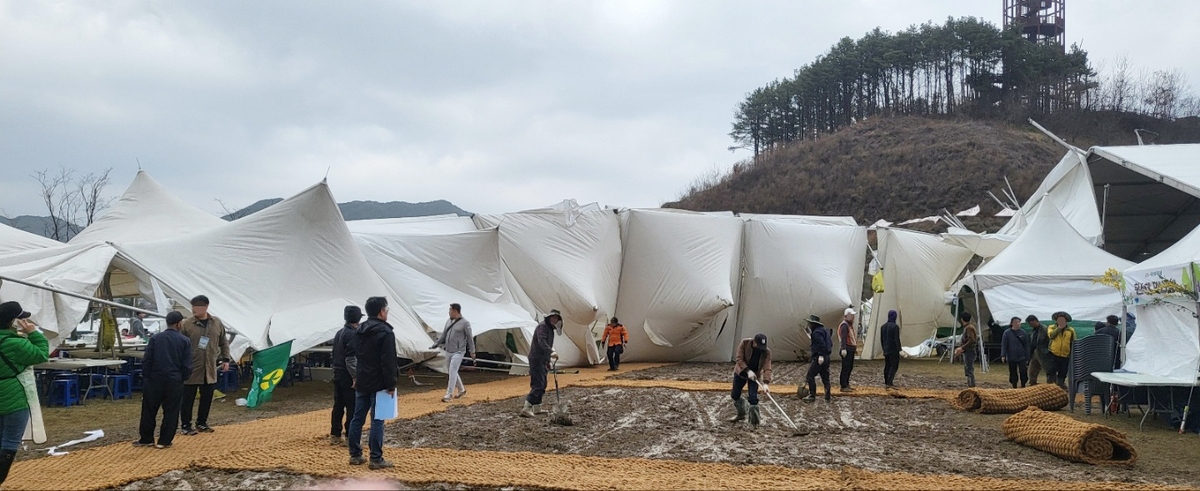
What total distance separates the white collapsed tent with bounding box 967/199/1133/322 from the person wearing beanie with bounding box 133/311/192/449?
50.0 feet

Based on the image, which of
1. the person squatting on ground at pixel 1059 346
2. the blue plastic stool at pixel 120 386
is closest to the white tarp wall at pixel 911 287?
the person squatting on ground at pixel 1059 346

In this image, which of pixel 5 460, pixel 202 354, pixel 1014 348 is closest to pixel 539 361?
pixel 202 354

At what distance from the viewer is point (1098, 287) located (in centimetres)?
1722

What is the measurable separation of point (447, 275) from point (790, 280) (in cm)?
896

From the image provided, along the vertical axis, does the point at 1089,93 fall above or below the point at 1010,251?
above

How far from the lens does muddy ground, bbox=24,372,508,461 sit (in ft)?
27.2

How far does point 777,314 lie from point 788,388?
24.7 ft

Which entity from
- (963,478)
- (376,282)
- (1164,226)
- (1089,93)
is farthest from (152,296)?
(1089,93)

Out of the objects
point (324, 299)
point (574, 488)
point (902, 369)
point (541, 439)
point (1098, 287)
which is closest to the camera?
point (574, 488)

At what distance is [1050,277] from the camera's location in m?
17.4

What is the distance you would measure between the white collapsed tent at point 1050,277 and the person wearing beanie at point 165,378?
1525 cm

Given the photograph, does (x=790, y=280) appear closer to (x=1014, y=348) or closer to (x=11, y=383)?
(x=1014, y=348)

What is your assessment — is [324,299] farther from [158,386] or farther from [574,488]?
[574,488]

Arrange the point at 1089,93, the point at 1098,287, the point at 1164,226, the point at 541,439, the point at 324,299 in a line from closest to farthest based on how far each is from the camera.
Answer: the point at 541,439, the point at 324,299, the point at 1098,287, the point at 1164,226, the point at 1089,93
